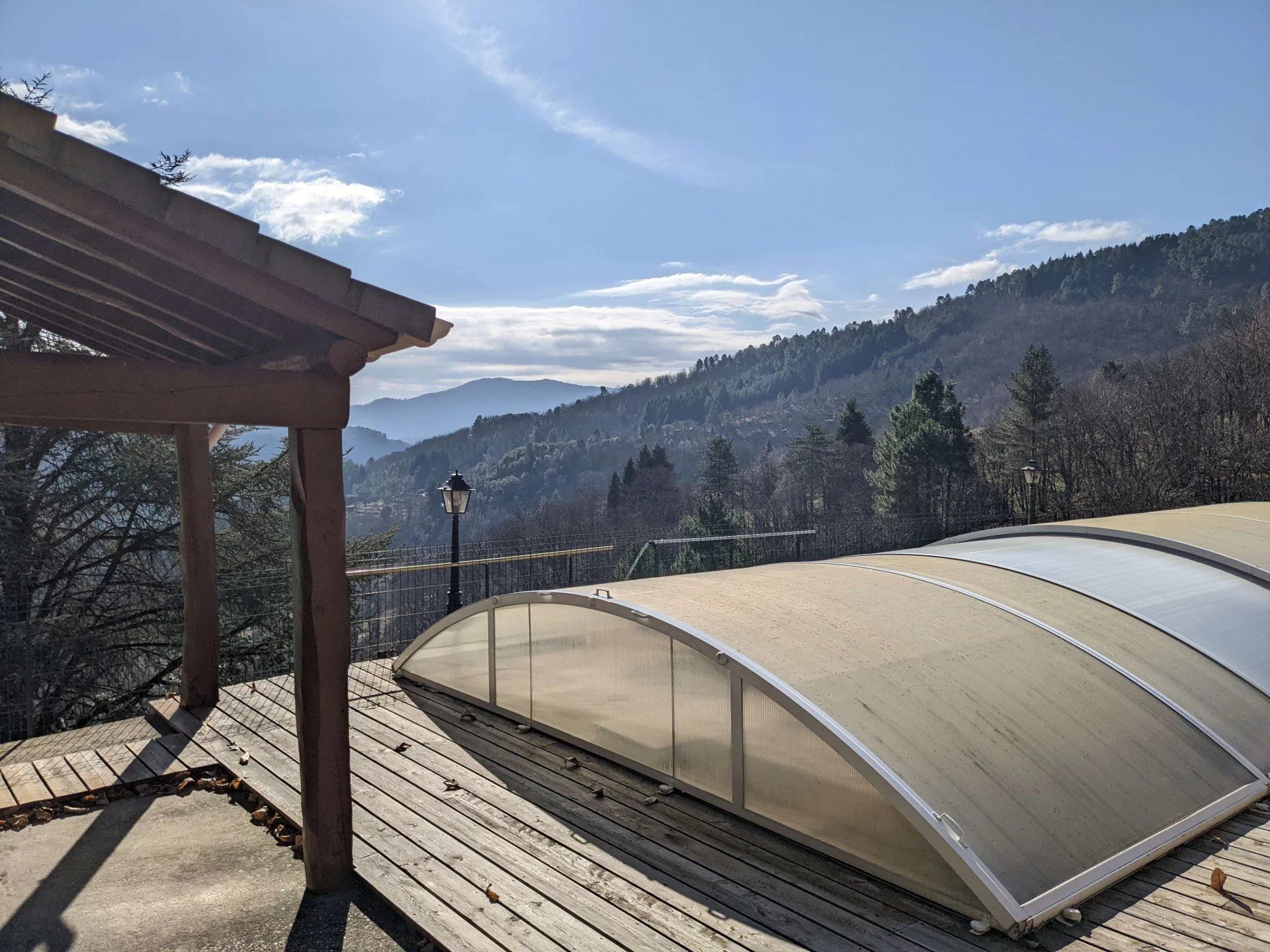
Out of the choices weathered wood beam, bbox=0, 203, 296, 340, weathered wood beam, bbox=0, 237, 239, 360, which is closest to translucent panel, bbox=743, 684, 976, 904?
weathered wood beam, bbox=0, 203, 296, 340

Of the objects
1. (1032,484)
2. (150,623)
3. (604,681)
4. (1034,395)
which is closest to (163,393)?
(604,681)

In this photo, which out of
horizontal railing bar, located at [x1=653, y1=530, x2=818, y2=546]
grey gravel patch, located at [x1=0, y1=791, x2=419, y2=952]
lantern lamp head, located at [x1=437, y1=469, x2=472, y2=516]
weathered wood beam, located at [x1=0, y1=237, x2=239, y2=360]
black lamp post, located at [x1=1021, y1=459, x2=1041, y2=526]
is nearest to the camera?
grey gravel patch, located at [x1=0, y1=791, x2=419, y2=952]

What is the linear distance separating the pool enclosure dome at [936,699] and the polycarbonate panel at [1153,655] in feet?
0.05

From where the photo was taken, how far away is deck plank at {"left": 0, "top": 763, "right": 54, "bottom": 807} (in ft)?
15.4

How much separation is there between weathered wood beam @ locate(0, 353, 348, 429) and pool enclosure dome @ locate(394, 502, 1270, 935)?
2121 mm

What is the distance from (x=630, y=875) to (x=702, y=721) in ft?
3.02

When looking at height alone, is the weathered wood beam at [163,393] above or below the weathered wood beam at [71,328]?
below

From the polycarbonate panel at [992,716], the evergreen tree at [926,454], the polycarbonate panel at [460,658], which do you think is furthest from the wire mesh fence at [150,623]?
the evergreen tree at [926,454]

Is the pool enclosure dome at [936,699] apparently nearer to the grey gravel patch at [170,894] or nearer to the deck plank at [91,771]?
the grey gravel patch at [170,894]

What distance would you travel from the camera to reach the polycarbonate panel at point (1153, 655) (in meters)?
4.71

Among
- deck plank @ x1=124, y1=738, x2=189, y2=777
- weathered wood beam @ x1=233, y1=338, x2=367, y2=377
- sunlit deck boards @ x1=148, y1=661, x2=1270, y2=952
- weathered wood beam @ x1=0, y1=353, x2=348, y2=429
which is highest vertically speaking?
weathered wood beam @ x1=233, y1=338, x2=367, y2=377

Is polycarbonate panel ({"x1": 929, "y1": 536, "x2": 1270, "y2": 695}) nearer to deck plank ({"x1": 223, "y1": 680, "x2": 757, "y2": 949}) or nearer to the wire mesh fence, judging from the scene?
deck plank ({"x1": 223, "y1": 680, "x2": 757, "y2": 949})

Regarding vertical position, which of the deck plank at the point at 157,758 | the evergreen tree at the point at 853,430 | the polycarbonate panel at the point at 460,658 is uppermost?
the evergreen tree at the point at 853,430

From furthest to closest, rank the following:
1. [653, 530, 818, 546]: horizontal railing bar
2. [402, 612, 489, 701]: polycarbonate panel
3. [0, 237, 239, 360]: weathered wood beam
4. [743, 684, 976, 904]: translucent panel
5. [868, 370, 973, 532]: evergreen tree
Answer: [868, 370, 973, 532]: evergreen tree
[653, 530, 818, 546]: horizontal railing bar
[402, 612, 489, 701]: polycarbonate panel
[0, 237, 239, 360]: weathered wood beam
[743, 684, 976, 904]: translucent panel
